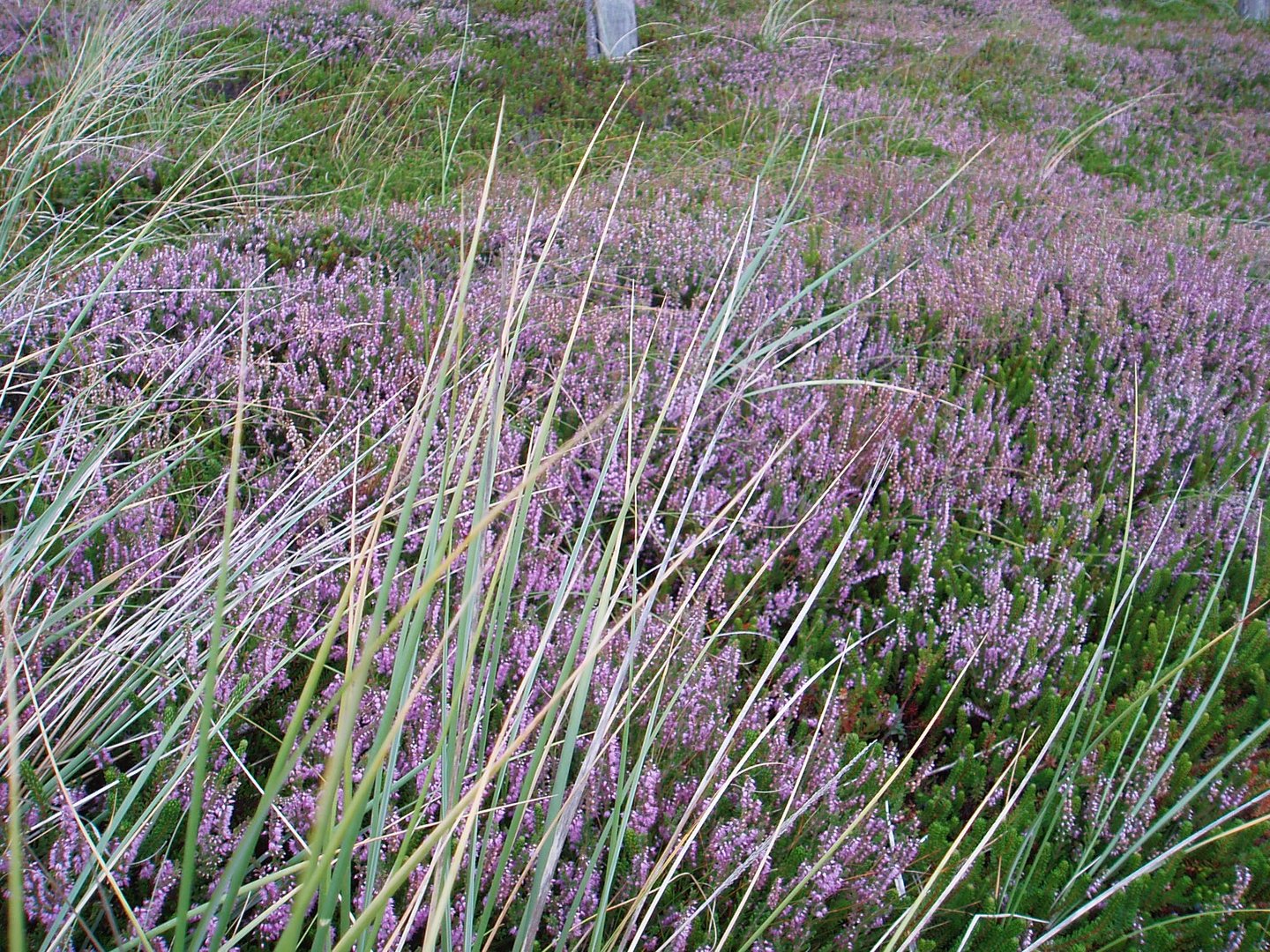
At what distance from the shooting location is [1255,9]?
14.7 m

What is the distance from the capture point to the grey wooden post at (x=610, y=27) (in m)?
8.54

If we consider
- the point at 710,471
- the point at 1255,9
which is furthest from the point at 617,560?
the point at 1255,9

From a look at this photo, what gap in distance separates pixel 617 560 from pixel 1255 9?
18463 mm

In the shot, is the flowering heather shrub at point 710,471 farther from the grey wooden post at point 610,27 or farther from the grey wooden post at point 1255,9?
the grey wooden post at point 1255,9

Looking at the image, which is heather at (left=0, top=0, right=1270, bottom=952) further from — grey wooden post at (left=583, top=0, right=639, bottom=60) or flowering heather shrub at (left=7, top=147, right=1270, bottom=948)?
grey wooden post at (left=583, top=0, right=639, bottom=60)

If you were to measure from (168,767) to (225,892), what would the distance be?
81 cm

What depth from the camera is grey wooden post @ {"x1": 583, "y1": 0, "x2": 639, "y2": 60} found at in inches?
336

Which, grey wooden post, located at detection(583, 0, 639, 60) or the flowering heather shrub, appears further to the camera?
grey wooden post, located at detection(583, 0, 639, 60)

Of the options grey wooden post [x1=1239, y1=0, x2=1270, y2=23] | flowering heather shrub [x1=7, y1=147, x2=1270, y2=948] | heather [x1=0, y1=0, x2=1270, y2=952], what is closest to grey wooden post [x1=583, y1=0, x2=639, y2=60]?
heather [x1=0, y1=0, x2=1270, y2=952]

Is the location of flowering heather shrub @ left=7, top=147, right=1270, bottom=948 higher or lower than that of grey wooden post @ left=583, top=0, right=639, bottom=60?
lower

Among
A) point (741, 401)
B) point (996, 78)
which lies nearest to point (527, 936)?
point (741, 401)

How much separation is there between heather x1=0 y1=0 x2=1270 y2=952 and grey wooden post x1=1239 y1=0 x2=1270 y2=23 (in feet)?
42.3

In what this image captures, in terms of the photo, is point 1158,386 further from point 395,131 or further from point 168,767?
point 395,131

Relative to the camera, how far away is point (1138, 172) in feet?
23.3
